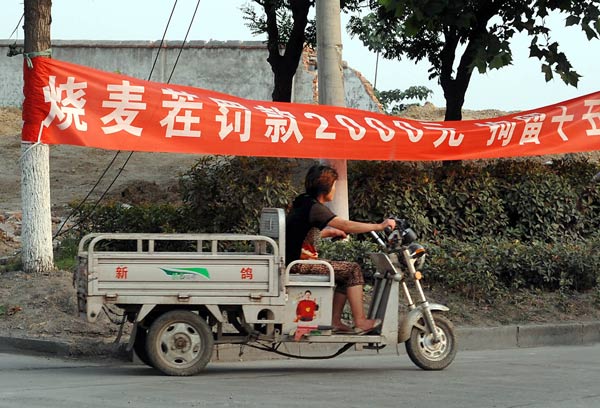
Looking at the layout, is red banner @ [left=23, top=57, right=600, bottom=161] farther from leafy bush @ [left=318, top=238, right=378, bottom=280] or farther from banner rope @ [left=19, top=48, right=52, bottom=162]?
leafy bush @ [left=318, top=238, right=378, bottom=280]

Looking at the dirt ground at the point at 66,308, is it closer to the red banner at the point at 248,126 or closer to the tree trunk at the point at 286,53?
the red banner at the point at 248,126

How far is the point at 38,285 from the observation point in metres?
11.0

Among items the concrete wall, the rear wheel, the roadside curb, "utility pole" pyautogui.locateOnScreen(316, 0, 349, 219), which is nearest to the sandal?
the roadside curb

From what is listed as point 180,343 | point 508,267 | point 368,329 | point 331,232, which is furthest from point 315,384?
point 508,267

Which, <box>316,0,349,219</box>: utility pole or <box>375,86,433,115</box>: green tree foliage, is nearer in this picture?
<box>316,0,349,219</box>: utility pole

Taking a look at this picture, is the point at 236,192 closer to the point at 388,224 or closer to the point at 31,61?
the point at 31,61

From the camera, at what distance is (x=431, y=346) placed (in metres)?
8.75

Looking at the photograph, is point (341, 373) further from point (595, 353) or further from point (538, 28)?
point (538, 28)

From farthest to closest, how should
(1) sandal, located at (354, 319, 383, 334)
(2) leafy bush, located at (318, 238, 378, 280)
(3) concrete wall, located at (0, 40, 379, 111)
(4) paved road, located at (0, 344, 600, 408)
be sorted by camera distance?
(3) concrete wall, located at (0, 40, 379, 111), (2) leafy bush, located at (318, 238, 378, 280), (1) sandal, located at (354, 319, 383, 334), (4) paved road, located at (0, 344, 600, 408)

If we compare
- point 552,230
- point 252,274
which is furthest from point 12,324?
point 552,230

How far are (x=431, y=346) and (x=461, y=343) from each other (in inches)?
75.0

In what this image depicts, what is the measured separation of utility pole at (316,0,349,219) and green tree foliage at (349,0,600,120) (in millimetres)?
623

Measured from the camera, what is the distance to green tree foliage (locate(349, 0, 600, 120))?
13312mm

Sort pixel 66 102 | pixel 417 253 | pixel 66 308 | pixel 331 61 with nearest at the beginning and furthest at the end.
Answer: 1. pixel 417 253
2. pixel 66 308
3. pixel 66 102
4. pixel 331 61
